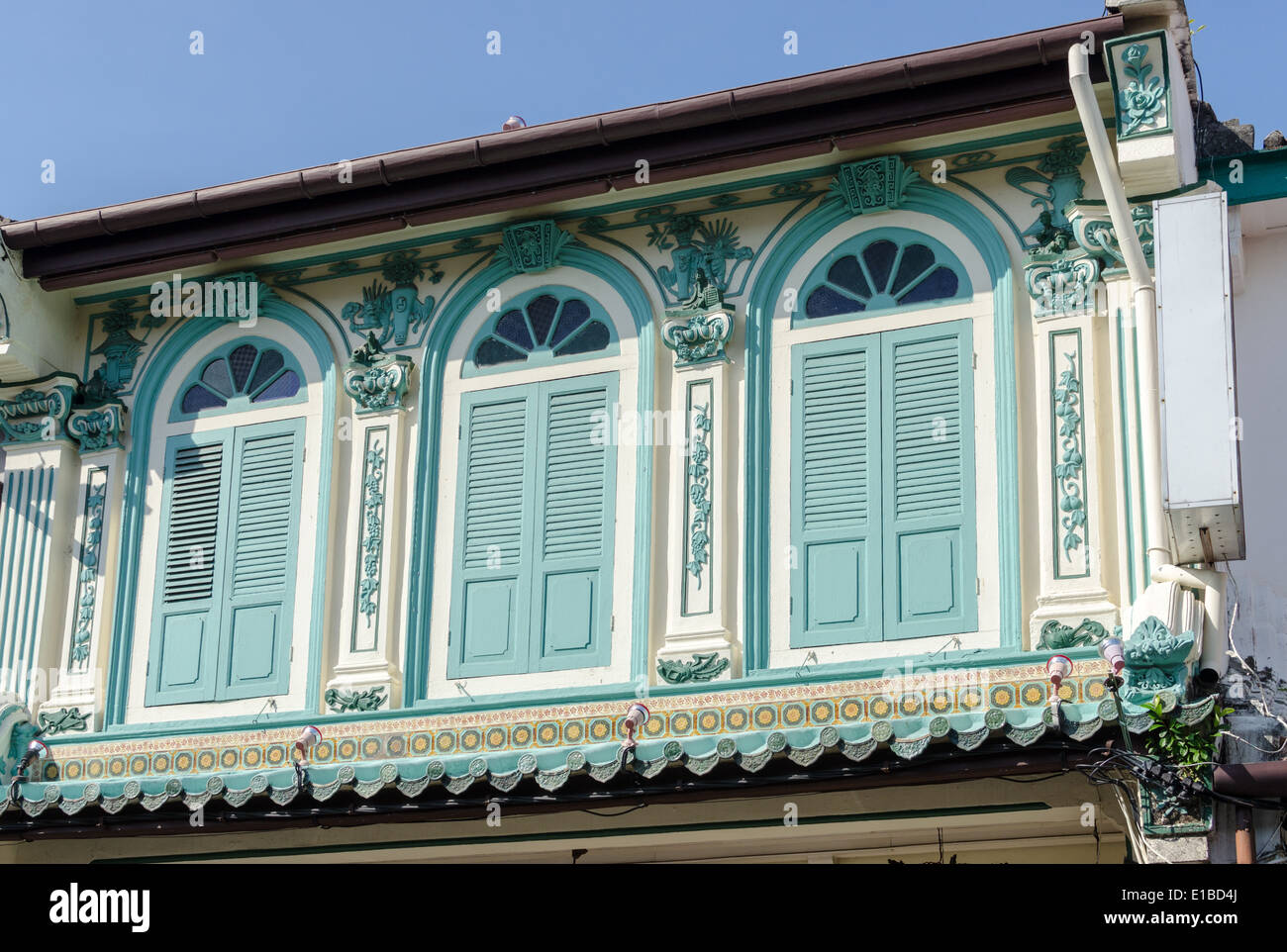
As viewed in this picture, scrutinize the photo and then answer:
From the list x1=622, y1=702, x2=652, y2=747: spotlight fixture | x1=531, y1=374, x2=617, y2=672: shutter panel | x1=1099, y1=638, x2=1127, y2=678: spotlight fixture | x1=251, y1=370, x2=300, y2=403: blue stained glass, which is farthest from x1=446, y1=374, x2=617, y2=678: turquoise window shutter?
x1=1099, y1=638, x2=1127, y2=678: spotlight fixture

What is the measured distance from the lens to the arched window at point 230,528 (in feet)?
41.9

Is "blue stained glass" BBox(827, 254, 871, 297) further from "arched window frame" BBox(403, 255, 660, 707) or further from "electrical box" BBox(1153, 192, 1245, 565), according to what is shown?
"electrical box" BBox(1153, 192, 1245, 565)

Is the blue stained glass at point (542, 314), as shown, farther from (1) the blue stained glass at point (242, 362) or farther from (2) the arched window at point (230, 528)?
(1) the blue stained glass at point (242, 362)

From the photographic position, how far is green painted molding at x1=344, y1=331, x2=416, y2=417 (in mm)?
12977

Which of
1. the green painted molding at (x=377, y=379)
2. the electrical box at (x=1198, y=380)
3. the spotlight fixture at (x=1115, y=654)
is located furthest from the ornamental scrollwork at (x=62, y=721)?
the electrical box at (x=1198, y=380)

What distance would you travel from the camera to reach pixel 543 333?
42.3ft

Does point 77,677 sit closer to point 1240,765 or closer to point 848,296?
point 848,296

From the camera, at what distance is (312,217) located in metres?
13.1

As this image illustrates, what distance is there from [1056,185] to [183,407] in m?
5.77

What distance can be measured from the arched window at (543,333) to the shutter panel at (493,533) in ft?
0.73

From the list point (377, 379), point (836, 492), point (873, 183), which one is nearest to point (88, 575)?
point (377, 379)

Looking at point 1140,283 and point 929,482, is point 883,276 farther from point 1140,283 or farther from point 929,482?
point 1140,283

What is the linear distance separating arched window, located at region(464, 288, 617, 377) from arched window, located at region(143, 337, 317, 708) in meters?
1.26
